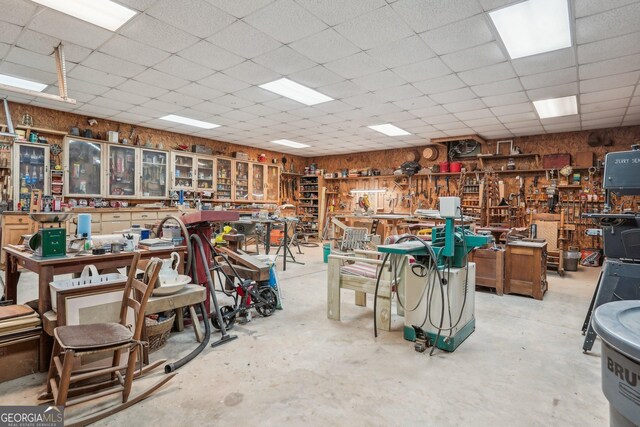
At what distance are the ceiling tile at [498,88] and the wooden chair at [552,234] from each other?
3181 mm

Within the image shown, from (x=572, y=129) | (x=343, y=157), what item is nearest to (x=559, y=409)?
(x=572, y=129)

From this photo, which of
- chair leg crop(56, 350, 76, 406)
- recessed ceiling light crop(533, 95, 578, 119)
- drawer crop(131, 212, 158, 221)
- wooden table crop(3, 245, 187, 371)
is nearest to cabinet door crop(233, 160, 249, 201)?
drawer crop(131, 212, 158, 221)

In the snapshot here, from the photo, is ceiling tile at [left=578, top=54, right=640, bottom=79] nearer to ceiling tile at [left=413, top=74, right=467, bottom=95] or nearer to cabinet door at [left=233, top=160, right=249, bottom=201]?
ceiling tile at [left=413, top=74, right=467, bottom=95]

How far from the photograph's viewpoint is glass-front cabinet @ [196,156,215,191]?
866 cm

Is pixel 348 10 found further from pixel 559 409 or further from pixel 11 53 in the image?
pixel 11 53

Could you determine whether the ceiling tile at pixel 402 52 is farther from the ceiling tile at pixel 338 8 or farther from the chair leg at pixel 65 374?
the chair leg at pixel 65 374

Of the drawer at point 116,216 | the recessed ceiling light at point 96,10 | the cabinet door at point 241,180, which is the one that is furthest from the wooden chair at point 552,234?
the drawer at point 116,216

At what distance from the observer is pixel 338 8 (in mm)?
3057

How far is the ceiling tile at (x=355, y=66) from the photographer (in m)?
4.09

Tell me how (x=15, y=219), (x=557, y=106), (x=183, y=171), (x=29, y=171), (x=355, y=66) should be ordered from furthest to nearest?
(x=183, y=171) < (x=29, y=171) < (x=557, y=106) < (x=15, y=219) < (x=355, y=66)

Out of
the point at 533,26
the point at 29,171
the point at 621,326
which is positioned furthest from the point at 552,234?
the point at 29,171

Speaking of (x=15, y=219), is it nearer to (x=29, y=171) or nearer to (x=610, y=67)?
(x=29, y=171)

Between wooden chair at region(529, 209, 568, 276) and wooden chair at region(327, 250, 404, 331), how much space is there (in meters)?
A: 4.58

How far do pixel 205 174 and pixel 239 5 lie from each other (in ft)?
20.5
